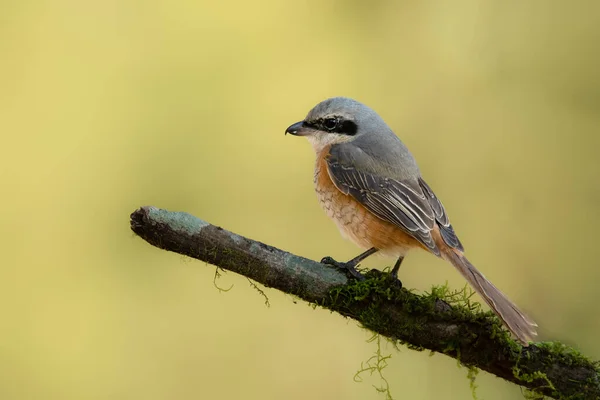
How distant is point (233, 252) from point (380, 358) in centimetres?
87

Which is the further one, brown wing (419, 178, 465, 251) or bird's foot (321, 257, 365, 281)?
brown wing (419, 178, 465, 251)

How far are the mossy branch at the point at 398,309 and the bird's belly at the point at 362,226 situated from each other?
0.58m

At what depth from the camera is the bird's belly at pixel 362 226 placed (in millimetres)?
3605

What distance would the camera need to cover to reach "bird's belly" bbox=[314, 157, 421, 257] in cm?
361

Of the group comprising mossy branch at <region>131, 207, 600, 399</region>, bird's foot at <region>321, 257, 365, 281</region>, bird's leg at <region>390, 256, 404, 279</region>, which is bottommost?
mossy branch at <region>131, 207, 600, 399</region>

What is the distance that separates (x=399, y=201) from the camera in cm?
366

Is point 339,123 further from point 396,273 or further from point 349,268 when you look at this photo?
point 349,268

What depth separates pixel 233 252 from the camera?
2984mm

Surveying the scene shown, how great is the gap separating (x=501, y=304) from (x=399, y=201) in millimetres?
848

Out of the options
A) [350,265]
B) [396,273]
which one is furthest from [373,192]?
[350,265]

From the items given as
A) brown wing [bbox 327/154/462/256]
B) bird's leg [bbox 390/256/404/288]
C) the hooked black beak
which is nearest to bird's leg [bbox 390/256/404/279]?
bird's leg [bbox 390/256/404/288]

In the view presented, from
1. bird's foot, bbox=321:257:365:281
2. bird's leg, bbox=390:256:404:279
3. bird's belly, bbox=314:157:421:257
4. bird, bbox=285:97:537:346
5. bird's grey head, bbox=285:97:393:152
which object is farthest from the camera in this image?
bird's grey head, bbox=285:97:393:152

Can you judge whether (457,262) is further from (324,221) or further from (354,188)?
(324,221)

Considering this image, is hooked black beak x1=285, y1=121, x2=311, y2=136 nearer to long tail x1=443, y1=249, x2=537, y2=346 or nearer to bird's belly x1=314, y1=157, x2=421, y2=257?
bird's belly x1=314, y1=157, x2=421, y2=257
